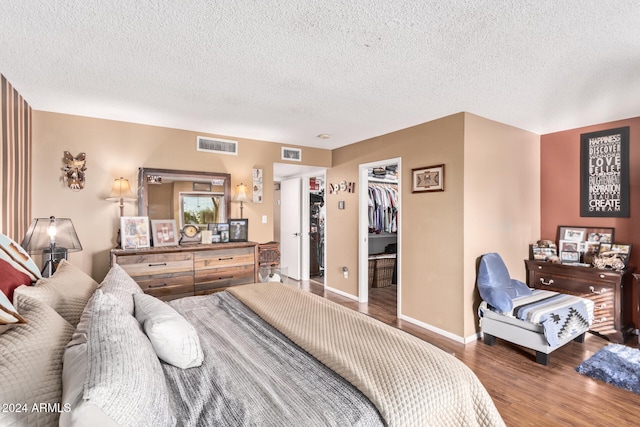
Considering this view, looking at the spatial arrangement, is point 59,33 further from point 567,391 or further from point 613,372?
point 613,372

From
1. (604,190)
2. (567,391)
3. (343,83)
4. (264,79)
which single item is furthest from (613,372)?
(264,79)

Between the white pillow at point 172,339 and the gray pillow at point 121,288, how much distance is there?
199mm

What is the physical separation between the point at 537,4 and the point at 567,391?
2640 millimetres

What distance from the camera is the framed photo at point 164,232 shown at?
365 centimetres

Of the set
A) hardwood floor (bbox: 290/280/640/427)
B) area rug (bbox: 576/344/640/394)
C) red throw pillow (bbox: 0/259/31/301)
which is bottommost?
hardwood floor (bbox: 290/280/640/427)

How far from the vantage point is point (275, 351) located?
1.54 metres

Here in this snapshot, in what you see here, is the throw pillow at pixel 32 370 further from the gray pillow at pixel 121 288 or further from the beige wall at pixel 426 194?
the beige wall at pixel 426 194

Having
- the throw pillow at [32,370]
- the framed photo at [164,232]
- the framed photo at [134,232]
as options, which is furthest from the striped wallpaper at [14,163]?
the throw pillow at [32,370]

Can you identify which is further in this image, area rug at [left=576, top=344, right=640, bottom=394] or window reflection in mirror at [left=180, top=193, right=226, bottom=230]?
window reflection in mirror at [left=180, top=193, right=226, bottom=230]

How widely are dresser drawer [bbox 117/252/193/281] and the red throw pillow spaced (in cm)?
159

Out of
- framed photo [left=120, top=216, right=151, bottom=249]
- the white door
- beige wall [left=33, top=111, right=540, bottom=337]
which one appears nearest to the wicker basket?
the white door

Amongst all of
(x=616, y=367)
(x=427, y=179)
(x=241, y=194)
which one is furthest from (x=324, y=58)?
(x=616, y=367)

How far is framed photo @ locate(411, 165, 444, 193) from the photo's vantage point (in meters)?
3.50

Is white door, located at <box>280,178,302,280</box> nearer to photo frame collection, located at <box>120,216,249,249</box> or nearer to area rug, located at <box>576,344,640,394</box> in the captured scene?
photo frame collection, located at <box>120,216,249,249</box>
